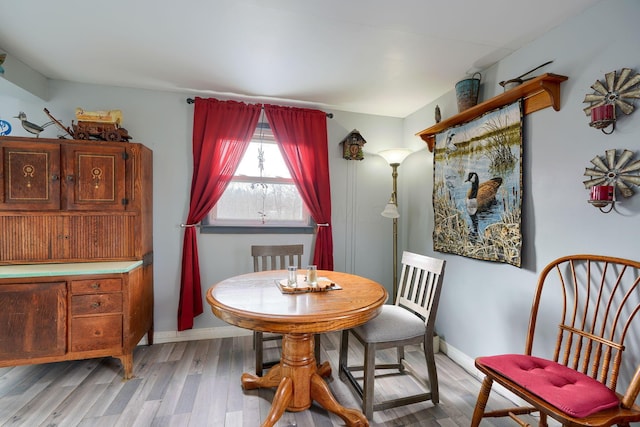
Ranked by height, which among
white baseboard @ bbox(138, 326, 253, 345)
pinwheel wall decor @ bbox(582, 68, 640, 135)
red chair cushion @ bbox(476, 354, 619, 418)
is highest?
pinwheel wall decor @ bbox(582, 68, 640, 135)

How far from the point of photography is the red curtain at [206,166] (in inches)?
106

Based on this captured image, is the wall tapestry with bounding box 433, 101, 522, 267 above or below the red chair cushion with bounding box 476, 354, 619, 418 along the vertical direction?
above

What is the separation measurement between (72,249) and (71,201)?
0.39 metres

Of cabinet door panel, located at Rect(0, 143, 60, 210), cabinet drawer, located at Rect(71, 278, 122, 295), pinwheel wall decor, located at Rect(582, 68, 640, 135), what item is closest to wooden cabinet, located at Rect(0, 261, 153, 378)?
cabinet drawer, located at Rect(71, 278, 122, 295)

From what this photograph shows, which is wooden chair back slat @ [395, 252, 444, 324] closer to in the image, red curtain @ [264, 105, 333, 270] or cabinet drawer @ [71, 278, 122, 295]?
red curtain @ [264, 105, 333, 270]

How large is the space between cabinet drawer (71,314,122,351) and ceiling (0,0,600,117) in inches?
76.4

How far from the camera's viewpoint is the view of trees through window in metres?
2.95

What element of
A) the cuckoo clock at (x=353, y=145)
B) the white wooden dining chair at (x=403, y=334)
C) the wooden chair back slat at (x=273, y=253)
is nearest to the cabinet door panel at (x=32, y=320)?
the wooden chair back slat at (x=273, y=253)

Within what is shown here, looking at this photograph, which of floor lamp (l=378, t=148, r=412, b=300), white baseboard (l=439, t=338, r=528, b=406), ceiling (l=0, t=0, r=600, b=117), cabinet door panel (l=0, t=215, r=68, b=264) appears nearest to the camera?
ceiling (l=0, t=0, r=600, b=117)

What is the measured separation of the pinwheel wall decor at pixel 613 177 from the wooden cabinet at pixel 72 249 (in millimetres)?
2923

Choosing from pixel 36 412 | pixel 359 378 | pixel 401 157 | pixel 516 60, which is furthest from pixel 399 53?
pixel 36 412

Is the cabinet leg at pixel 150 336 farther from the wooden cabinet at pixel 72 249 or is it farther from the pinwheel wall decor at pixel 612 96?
the pinwheel wall decor at pixel 612 96

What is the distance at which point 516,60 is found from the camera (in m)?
2.01

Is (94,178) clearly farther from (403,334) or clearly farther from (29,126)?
(403,334)
